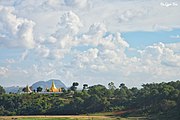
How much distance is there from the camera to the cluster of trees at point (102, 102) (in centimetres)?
6736

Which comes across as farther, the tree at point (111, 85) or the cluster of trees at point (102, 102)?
the tree at point (111, 85)

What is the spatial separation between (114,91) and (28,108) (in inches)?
778

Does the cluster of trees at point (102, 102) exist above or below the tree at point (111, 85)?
below

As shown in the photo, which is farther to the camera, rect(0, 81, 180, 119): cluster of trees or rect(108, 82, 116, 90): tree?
rect(108, 82, 116, 90): tree

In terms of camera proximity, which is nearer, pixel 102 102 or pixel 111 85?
pixel 102 102

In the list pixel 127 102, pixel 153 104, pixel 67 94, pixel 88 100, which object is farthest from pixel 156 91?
pixel 67 94

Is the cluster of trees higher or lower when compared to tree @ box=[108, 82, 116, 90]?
lower

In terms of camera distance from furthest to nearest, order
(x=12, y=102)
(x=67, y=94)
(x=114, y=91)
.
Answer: (x=67, y=94) < (x=114, y=91) < (x=12, y=102)

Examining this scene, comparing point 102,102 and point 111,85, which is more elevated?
point 111,85

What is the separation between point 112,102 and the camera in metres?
79.5

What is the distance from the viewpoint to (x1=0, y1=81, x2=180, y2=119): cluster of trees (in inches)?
2652

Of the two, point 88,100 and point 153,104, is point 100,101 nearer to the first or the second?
point 88,100

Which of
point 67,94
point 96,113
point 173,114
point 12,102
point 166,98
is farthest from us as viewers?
point 67,94

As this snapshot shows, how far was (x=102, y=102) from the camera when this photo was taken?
77000 millimetres
